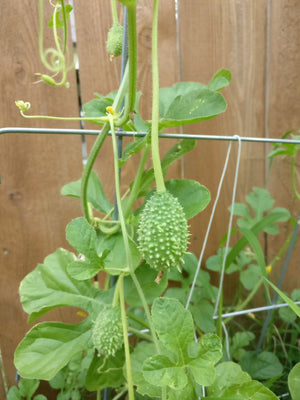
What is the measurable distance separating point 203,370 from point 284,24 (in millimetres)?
1350

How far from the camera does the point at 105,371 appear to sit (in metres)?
0.80

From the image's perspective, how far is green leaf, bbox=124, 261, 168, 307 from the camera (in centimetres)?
79

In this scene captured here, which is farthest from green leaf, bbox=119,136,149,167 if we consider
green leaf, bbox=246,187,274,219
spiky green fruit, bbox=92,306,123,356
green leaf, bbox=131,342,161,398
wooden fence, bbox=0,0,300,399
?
green leaf, bbox=246,187,274,219

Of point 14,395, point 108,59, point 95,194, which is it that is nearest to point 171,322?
point 95,194

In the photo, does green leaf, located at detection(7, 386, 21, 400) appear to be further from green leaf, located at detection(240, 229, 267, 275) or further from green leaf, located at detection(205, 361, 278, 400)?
green leaf, located at detection(240, 229, 267, 275)

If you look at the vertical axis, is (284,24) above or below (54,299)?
above

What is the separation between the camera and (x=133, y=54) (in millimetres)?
569

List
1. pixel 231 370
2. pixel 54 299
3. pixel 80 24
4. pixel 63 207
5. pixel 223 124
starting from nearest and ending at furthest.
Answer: pixel 231 370, pixel 54 299, pixel 80 24, pixel 63 207, pixel 223 124

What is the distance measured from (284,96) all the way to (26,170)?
103 centimetres

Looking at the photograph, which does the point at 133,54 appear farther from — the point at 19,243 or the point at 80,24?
the point at 19,243

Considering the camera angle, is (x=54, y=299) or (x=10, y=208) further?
(x=10, y=208)

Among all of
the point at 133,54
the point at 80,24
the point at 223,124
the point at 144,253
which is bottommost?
the point at 144,253

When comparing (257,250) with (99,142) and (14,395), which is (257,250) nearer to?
(99,142)

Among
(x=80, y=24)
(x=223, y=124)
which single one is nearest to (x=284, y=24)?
(x=223, y=124)
